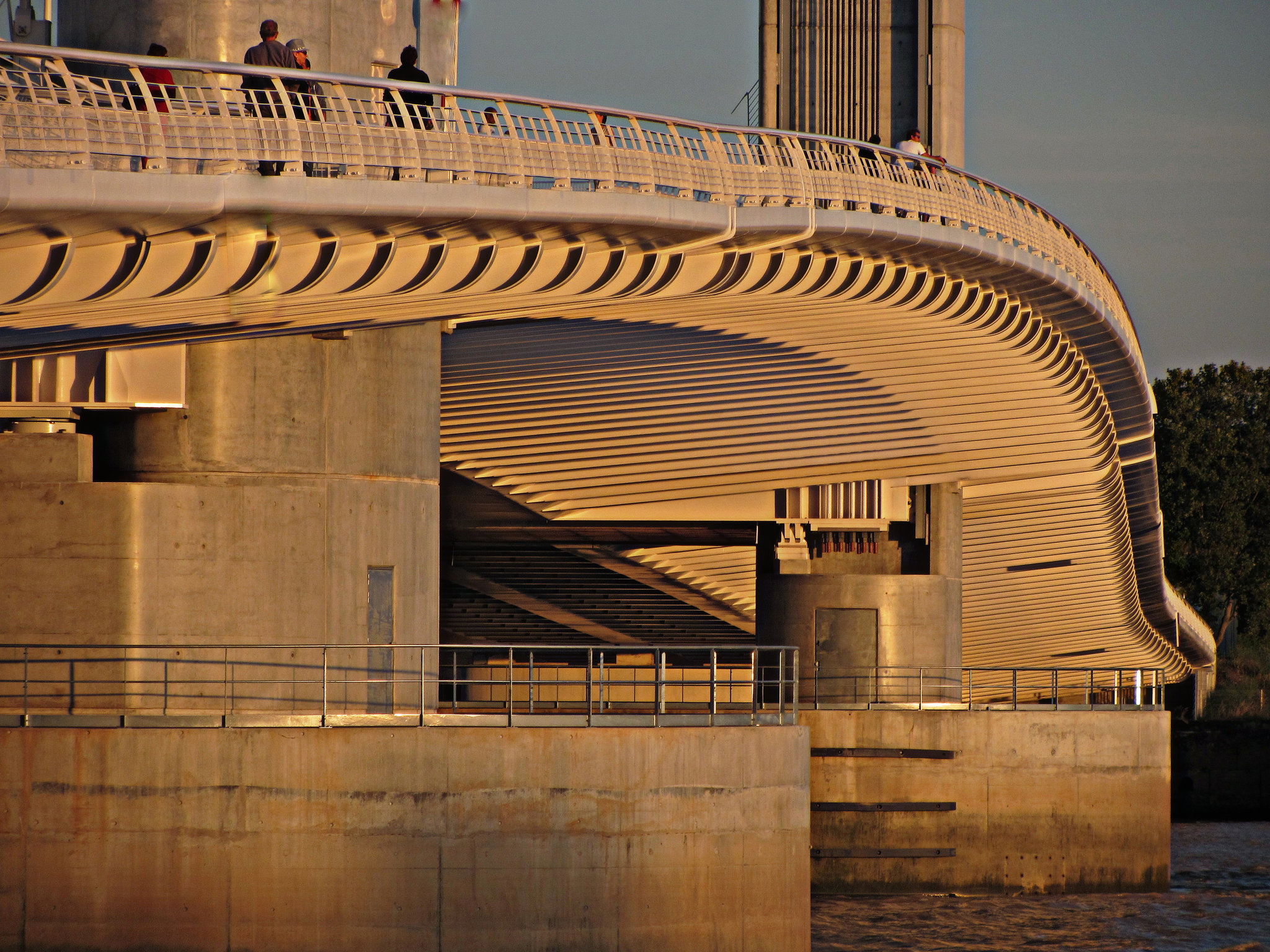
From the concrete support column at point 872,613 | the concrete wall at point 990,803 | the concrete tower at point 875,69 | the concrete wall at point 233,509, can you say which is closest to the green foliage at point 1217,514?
the concrete tower at point 875,69

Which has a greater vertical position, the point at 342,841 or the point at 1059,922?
the point at 342,841

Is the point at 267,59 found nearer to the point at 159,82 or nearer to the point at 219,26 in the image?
the point at 159,82

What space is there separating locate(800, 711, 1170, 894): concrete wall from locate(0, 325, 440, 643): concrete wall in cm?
1258

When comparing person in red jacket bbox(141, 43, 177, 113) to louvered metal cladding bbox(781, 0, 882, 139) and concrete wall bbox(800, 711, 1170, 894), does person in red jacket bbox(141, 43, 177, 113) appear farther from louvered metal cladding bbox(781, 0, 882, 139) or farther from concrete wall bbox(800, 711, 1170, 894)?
louvered metal cladding bbox(781, 0, 882, 139)

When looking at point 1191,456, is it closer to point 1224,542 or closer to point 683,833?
point 1224,542

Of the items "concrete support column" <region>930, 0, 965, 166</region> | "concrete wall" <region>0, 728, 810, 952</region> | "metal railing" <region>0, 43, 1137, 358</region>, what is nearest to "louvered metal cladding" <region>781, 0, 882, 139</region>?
"concrete support column" <region>930, 0, 965, 166</region>

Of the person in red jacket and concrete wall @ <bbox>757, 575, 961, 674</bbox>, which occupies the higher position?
the person in red jacket

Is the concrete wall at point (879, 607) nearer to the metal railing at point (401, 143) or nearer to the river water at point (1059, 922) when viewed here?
the river water at point (1059, 922)

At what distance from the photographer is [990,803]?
32.3 metres

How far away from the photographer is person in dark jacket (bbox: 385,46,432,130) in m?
17.3

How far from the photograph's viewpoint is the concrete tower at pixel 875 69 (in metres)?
42.2

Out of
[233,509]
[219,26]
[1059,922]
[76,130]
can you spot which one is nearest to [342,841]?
[233,509]

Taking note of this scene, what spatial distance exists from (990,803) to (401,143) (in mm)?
19179

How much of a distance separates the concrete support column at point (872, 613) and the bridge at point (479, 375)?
9 cm
